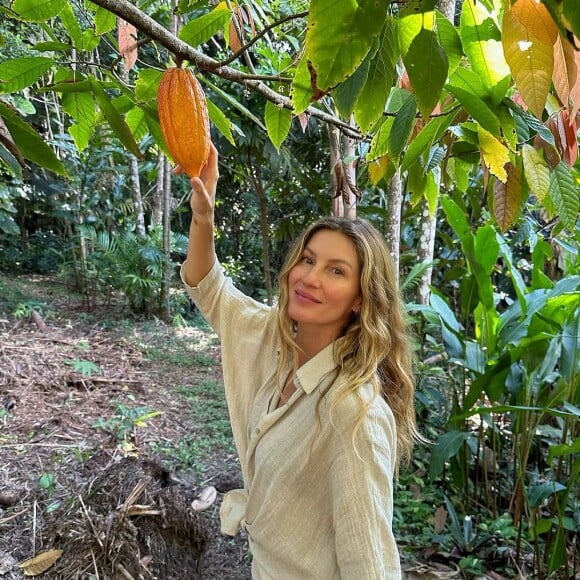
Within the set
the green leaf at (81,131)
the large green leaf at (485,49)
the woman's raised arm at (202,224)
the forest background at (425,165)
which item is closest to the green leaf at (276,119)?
the forest background at (425,165)

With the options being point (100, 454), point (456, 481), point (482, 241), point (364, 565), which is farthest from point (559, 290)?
point (100, 454)

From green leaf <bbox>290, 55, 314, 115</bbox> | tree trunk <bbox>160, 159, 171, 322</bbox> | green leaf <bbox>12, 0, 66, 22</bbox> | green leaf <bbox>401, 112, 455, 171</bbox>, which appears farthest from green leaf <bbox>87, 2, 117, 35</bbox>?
tree trunk <bbox>160, 159, 171, 322</bbox>

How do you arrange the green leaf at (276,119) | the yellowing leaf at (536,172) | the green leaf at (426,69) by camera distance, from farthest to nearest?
the green leaf at (276,119)
the yellowing leaf at (536,172)
the green leaf at (426,69)

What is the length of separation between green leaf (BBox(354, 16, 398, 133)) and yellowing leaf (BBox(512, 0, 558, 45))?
155 mm

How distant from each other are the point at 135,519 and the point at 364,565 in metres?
1.36

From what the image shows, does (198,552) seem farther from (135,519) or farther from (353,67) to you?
(353,67)

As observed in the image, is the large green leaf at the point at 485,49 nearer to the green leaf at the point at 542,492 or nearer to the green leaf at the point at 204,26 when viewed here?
the green leaf at the point at 204,26

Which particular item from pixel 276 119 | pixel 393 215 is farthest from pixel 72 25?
pixel 393 215

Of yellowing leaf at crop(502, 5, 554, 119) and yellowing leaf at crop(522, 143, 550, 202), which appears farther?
yellowing leaf at crop(522, 143, 550, 202)

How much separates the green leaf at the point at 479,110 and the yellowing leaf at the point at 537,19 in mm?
175

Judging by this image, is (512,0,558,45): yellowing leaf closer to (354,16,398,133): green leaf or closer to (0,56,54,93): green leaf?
(354,16,398,133): green leaf

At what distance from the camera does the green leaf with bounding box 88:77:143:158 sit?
0.77 m

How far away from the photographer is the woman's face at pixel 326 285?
1.05 metres

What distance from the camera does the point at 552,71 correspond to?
0.40 meters
